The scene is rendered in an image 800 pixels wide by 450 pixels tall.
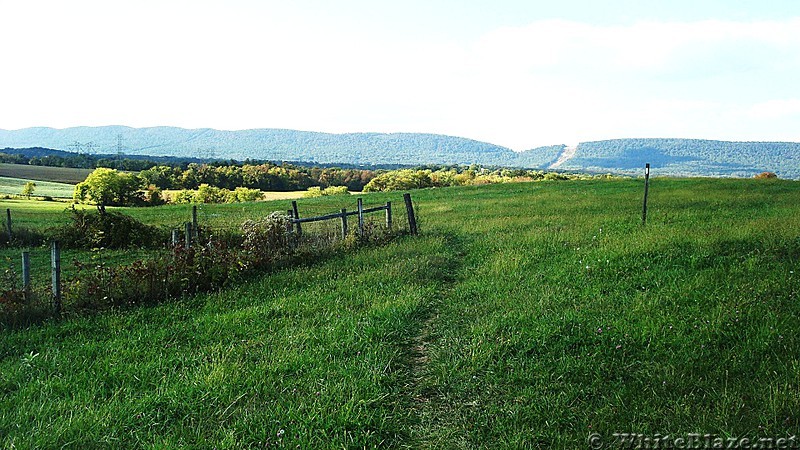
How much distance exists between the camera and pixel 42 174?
97000mm

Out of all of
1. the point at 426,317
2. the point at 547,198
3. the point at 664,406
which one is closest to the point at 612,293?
the point at 426,317

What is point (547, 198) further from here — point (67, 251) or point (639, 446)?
point (639, 446)

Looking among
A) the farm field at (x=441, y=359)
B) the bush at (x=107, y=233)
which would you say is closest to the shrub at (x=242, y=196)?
the bush at (x=107, y=233)

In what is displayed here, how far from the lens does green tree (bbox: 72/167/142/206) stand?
60.6 metres

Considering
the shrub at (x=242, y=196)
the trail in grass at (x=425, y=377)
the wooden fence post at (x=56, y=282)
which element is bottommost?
the shrub at (x=242, y=196)

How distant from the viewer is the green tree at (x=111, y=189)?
60.6 metres

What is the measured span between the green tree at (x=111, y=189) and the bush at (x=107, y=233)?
142 feet

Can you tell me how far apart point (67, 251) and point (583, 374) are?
20.1 m

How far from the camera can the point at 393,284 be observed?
10508mm

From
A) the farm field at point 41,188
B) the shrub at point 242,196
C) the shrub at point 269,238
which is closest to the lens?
the shrub at point 269,238

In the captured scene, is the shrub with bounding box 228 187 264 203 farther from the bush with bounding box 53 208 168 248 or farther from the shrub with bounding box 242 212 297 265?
the shrub with bounding box 242 212 297 265

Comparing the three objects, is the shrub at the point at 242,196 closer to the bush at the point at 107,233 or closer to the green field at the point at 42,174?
the green field at the point at 42,174

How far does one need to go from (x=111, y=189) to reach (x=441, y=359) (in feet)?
221

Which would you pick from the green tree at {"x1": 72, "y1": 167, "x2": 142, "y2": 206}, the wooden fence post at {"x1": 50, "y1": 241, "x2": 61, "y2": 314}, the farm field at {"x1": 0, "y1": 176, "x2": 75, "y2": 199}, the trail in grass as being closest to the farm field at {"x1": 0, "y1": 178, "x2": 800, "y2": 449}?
the trail in grass
